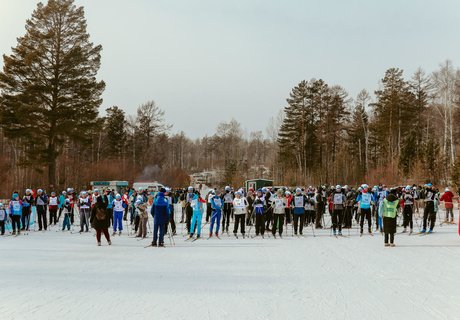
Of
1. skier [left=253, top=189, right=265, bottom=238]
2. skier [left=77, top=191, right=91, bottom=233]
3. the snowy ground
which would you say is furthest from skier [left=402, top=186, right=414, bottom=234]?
skier [left=77, top=191, right=91, bottom=233]

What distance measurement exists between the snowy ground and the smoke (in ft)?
180

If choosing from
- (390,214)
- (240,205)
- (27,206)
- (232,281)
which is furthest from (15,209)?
(390,214)

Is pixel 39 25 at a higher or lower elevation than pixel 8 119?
higher

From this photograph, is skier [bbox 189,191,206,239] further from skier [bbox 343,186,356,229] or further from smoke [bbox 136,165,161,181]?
smoke [bbox 136,165,161,181]

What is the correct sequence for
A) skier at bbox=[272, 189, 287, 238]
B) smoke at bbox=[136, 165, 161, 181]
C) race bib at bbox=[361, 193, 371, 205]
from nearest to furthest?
1. race bib at bbox=[361, 193, 371, 205]
2. skier at bbox=[272, 189, 287, 238]
3. smoke at bbox=[136, 165, 161, 181]

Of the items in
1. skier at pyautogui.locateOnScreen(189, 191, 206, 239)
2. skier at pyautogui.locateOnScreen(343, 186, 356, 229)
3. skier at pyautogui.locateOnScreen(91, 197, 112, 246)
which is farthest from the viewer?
skier at pyautogui.locateOnScreen(343, 186, 356, 229)

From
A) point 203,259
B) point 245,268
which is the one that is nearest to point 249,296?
point 245,268

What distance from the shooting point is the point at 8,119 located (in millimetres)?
39000

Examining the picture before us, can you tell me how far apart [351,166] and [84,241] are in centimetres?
5492

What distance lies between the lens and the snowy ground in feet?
24.6

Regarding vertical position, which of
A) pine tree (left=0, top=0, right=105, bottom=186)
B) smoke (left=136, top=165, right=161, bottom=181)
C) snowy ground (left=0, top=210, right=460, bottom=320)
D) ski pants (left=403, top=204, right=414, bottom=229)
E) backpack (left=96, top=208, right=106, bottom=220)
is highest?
pine tree (left=0, top=0, right=105, bottom=186)

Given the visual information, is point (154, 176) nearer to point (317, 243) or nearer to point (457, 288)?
point (317, 243)

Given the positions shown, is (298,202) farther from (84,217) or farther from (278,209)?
(84,217)

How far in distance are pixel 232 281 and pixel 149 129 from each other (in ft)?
221
